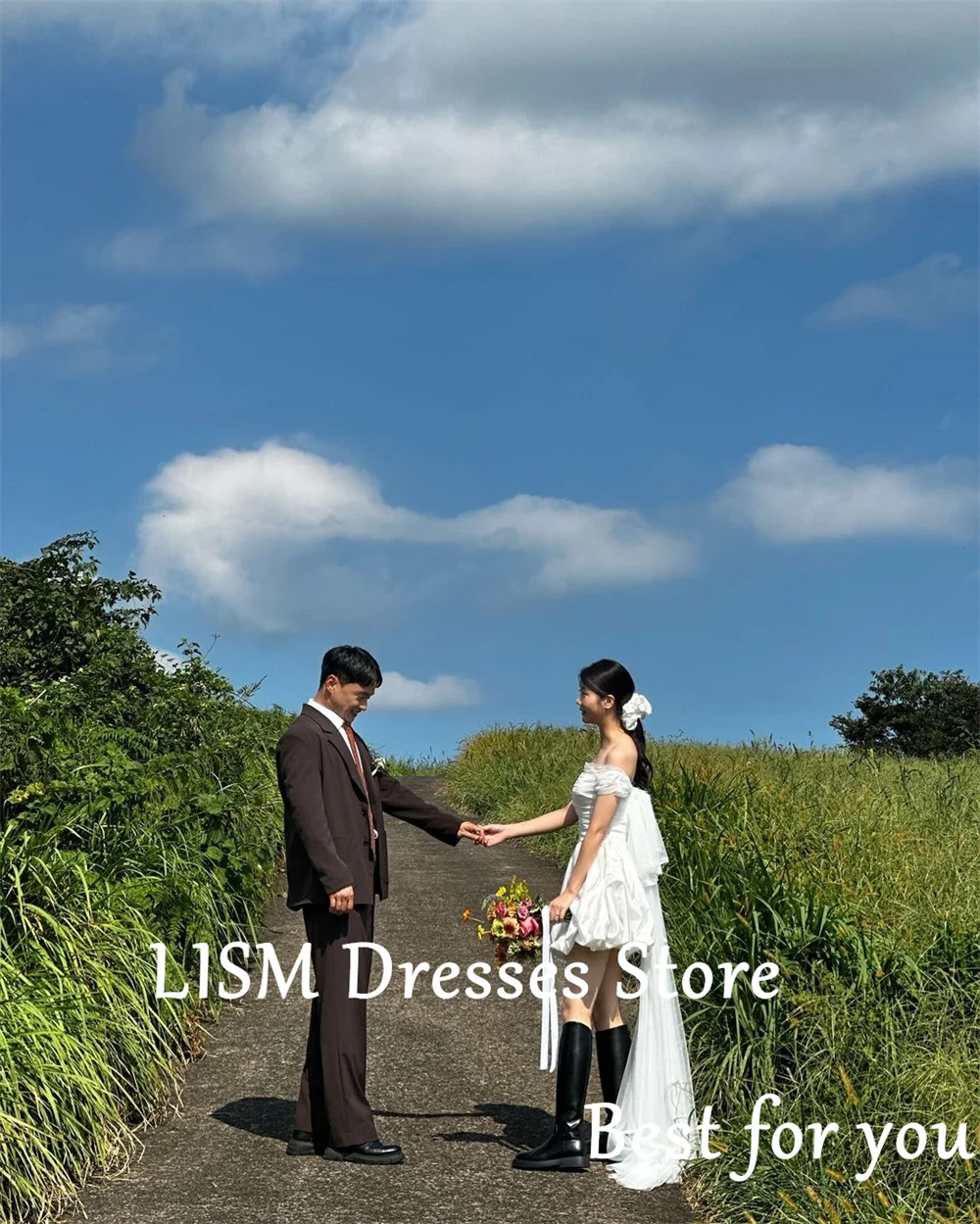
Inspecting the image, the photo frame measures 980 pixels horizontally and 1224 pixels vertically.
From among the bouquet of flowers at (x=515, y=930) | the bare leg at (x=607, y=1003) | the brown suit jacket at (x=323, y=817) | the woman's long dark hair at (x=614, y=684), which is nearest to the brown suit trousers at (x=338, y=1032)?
the brown suit jacket at (x=323, y=817)

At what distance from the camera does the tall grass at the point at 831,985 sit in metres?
5.53

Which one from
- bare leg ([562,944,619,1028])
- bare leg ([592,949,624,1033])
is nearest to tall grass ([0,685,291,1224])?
bare leg ([562,944,619,1028])

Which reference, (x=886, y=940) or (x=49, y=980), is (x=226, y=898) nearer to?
(x=49, y=980)

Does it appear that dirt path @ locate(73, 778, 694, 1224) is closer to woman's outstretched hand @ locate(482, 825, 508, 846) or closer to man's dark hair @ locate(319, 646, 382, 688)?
woman's outstretched hand @ locate(482, 825, 508, 846)

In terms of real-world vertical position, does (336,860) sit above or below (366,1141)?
above

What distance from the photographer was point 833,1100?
6.00 m

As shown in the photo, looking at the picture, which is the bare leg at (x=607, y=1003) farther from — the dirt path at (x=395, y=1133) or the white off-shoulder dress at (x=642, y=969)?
the dirt path at (x=395, y=1133)

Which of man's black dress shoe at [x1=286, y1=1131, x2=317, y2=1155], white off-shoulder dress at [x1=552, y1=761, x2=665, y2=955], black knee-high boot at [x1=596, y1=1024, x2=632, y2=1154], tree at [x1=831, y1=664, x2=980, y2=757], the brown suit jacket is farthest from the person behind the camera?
tree at [x1=831, y1=664, x2=980, y2=757]

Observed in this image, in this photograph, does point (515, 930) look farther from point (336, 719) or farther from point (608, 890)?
point (336, 719)

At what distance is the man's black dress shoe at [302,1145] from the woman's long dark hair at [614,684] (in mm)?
2246

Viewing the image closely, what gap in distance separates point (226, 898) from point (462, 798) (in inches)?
368

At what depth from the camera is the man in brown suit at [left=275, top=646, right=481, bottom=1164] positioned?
20.1 ft

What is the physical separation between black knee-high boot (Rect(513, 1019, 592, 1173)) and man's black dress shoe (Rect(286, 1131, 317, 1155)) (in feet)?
3.09

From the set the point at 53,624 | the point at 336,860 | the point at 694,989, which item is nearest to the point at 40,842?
the point at 336,860
